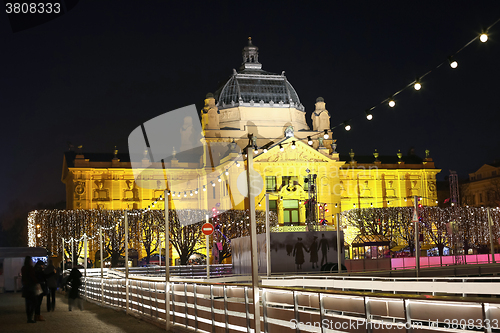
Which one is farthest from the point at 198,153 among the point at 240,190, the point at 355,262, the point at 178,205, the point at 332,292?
the point at 332,292

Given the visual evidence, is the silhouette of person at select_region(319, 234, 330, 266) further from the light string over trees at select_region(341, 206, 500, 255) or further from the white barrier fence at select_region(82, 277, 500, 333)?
the light string over trees at select_region(341, 206, 500, 255)

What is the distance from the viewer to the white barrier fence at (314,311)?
289 inches

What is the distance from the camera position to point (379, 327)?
8492mm

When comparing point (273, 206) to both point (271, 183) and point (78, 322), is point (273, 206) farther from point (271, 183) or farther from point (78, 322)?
point (78, 322)

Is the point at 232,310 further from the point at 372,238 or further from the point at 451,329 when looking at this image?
the point at 372,238

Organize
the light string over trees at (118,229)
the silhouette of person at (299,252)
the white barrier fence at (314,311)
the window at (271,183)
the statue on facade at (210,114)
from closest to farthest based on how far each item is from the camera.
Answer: the white barrier fence at (314,311), the silhouette of person at (299,252), the light string over trees at (118,229), the window at (271,183), the statue on facade at (210,114)

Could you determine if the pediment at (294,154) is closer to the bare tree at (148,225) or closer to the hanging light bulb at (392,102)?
the bare tree at (148,225)

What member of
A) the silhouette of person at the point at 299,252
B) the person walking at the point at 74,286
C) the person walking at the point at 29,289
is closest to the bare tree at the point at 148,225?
the silhouette of person at the point at 299,252

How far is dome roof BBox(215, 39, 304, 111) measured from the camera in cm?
9925

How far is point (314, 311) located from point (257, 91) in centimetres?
9111

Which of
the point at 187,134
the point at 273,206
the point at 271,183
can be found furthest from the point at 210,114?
the point at 273,206

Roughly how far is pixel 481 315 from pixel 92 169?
9736 cm

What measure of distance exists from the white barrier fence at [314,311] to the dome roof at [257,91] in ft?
264

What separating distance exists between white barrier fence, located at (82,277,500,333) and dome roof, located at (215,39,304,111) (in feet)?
264
